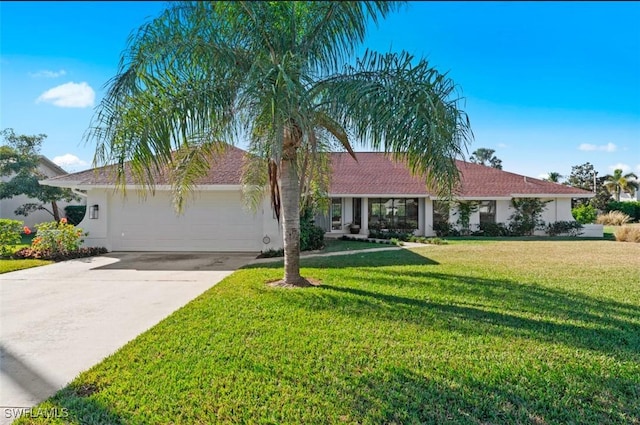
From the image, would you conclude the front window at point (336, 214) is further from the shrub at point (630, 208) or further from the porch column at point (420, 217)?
the shrub at point (630, 208)

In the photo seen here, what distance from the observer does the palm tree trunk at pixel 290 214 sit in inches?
326

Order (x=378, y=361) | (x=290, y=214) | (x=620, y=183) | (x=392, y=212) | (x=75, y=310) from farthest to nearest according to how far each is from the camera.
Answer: (x=620, y=183) → (x=392, y=212) → (x=290, y=214) → (x=75, y=310) → (x=378, y=361)

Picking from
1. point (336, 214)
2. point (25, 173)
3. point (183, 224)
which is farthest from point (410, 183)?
point (25, 173)

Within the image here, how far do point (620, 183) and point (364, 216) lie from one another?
57.5 m

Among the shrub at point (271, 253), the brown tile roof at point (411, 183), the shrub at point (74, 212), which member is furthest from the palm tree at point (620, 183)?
the shrub at point (74, 212)

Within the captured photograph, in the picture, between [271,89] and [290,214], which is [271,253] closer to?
[290,214]

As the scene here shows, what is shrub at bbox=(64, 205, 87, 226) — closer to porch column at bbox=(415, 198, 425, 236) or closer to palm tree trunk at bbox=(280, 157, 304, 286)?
porch column at bbox=(415, 198, 425, 236)

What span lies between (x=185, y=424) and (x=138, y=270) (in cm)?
901

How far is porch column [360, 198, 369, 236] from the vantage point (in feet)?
81.4

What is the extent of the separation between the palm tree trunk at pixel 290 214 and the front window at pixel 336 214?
1667cm

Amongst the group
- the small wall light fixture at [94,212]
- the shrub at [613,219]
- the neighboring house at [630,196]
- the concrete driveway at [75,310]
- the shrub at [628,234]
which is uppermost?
the neighboring house at [630,196]

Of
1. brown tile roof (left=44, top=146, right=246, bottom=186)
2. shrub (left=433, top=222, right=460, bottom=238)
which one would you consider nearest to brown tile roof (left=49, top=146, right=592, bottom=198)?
shrub (left=433, top=222, right=460, bottom=238)

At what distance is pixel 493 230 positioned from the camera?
24.1 meters

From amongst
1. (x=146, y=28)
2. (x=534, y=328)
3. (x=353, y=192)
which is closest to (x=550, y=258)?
(x=534, y=328)
